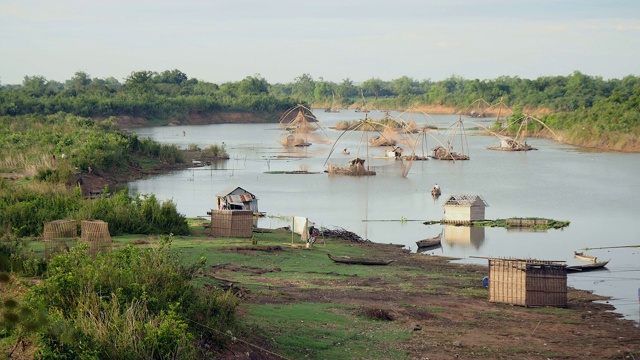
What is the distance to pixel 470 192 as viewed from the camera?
36125mm

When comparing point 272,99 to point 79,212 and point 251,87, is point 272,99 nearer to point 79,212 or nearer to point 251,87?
point 251,87

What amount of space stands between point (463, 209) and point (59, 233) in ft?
49.6

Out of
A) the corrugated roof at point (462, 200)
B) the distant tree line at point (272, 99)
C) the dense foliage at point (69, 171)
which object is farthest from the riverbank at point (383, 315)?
the distant tree line at point (272, 99)

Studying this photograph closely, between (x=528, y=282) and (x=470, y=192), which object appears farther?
(x=470, y=192)

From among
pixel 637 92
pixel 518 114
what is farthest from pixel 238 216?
pixel 518 114

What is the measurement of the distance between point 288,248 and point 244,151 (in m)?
36.5

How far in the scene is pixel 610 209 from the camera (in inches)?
1252

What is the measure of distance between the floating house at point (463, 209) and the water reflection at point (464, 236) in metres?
0.37

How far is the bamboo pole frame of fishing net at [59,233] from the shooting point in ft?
44.4

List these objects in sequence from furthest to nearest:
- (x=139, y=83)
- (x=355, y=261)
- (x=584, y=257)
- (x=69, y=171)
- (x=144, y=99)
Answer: (x=139, y=83) → (x=144, y=99) → (x=69, y=171) → (x=584, y=257) → (x=355, y=261)

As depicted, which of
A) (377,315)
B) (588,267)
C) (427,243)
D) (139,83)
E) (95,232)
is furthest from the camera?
(139,83)

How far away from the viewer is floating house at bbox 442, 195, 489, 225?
2667cm

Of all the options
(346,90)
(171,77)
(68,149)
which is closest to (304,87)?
(346,90)

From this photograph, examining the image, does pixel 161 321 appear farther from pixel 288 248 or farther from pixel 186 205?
pixel 186 205
